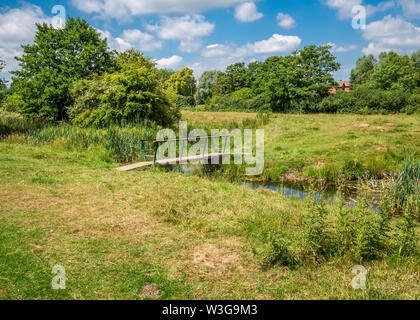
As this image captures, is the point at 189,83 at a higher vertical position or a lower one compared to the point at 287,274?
higher

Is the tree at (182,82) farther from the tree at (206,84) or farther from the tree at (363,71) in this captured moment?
the tree at (363,71)

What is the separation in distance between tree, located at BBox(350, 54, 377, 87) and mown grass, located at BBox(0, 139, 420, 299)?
6941 centimetres

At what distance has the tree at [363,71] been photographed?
6928 centimetres

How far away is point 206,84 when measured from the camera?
79.4 meters

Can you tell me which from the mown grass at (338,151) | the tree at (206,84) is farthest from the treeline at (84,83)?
the tree at (206,84)

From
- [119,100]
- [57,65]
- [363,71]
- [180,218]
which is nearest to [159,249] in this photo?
[180,218]

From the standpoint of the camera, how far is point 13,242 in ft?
13.9

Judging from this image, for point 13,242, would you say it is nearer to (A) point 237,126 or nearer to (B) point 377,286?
(B) point 377,286

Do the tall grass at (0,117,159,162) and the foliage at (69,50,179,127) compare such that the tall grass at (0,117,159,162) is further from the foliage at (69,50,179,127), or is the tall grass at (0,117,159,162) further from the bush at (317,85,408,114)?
the bush at (317,85,408,114)

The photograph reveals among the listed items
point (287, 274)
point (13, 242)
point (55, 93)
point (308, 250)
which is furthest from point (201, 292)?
point (55, 93)

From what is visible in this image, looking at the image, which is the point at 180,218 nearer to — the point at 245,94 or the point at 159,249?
the point at 159,249

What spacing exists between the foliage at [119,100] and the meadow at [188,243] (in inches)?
329

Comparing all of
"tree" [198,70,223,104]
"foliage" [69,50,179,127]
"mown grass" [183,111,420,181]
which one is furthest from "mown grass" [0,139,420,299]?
"tree" [198,70,223,104]
